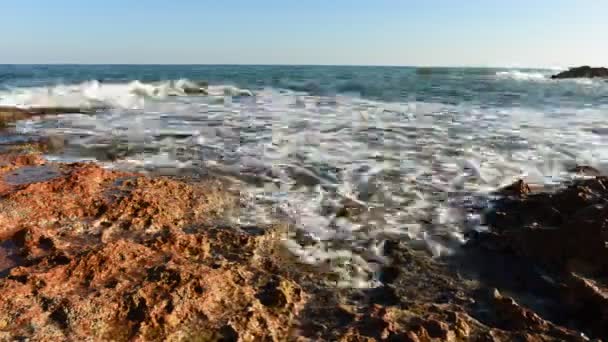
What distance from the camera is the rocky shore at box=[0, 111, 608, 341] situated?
7.54ft

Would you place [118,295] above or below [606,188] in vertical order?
below

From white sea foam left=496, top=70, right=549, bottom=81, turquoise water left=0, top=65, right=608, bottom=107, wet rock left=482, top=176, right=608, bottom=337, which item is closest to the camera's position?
wet rock left=482, top=176, right=608, bottom=337

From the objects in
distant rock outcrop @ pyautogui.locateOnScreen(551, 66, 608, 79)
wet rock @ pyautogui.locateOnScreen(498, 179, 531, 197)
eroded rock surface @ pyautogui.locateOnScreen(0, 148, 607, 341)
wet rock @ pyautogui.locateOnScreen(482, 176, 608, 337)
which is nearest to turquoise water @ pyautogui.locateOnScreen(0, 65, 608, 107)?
distant rock outcrop @ pyautogui.locateOnScreen(551, 66, 608, 79)

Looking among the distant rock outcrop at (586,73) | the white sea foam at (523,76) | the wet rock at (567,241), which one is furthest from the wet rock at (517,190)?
the distant rock outcrop at (586,73)

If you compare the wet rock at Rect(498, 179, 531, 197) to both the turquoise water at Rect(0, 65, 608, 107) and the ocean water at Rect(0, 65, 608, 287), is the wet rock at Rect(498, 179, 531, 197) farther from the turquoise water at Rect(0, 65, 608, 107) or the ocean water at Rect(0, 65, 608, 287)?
the turquoise water at Rect(0, 65, 608, 107)

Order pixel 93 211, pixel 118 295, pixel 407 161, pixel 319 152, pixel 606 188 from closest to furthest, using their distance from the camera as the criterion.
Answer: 1. pixel 118 295
2. pixel 93 211
3. pixel 606 188
4. pixel 407 161
5. pixel 319 152

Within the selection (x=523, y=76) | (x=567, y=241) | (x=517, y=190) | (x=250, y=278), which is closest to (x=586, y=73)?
(x=523, y=76)

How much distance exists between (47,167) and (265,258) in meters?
3.45

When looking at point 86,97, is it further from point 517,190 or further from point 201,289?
point 201,289

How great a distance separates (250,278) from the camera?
2.81m

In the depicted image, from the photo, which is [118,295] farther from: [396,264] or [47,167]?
[47,167]

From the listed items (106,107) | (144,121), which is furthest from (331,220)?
(106,107)

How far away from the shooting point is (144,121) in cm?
1006

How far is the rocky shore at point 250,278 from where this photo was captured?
90.4 inches
